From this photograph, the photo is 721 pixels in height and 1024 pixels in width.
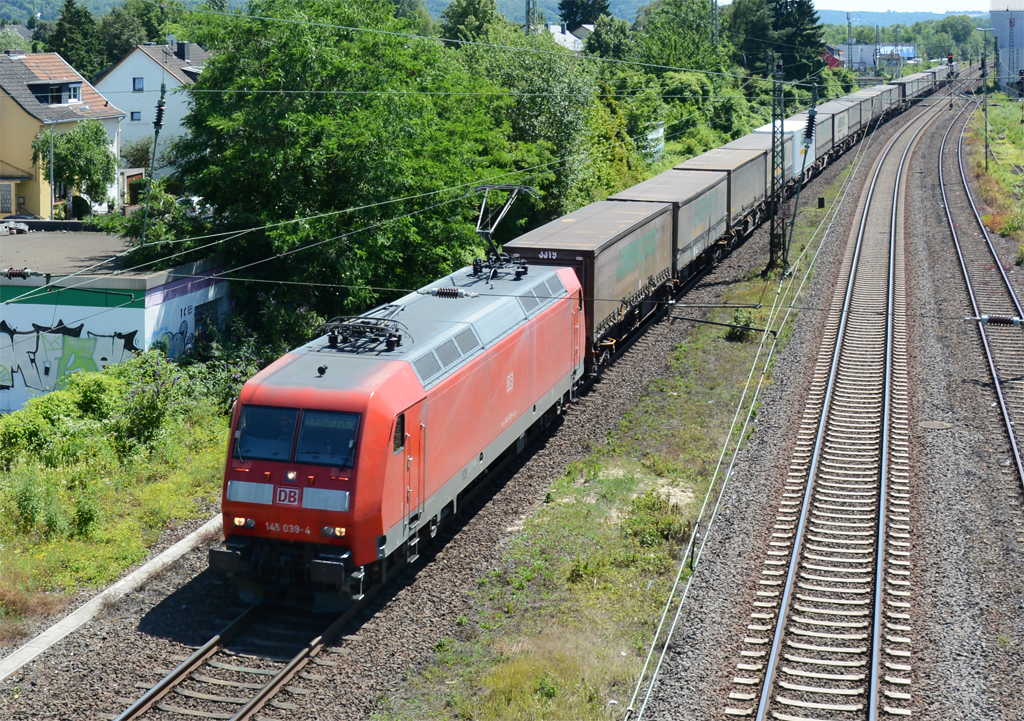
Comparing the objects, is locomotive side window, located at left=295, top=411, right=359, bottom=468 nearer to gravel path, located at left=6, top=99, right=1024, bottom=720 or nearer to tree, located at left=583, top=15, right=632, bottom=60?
gravel path, located at left=6, top=99, right=1024, bottom=720

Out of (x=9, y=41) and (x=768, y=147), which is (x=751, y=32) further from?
(x=9, y=41)

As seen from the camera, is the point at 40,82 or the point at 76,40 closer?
the point at 40,82

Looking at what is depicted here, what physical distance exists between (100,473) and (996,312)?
24.7 metres

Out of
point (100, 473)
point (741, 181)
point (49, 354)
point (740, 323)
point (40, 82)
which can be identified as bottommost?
point (100, 473)

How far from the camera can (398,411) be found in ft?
46.5

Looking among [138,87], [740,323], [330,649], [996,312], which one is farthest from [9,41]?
[330,649]

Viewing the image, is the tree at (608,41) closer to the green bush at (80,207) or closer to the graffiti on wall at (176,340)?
the green bush at (80,207)

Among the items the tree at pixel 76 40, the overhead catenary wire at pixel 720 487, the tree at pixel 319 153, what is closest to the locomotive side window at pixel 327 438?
the overhead catenary wire at pixel 720 487

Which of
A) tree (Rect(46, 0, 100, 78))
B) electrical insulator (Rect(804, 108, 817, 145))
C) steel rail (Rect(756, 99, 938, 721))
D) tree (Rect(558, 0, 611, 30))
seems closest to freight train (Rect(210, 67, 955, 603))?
steel rail (Rect(756, 99, 938, 721))

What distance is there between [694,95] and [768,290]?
40648 millimetres

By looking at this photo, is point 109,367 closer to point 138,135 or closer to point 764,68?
point 138,135

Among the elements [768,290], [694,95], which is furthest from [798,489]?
[694,95]

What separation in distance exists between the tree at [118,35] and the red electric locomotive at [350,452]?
329 feet

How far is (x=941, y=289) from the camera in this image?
33406 mm
